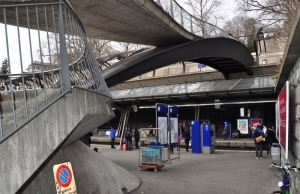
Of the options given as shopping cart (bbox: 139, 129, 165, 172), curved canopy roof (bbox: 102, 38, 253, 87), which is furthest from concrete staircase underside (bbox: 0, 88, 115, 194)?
curved canopy roof (bbox: 102, 38, 253, 87)

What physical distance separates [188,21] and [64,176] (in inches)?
718

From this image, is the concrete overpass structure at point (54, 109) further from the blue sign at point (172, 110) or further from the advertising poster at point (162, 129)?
the blue sign at point (172, 110)

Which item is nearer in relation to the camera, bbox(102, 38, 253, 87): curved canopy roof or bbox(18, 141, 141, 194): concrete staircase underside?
bbox(18, 141, 141, 194): concrete staircase underside

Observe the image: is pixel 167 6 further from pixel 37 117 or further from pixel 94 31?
pixel 37 117

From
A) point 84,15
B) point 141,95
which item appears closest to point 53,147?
point 84,15

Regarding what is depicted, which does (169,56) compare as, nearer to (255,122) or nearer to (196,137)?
(196,137)

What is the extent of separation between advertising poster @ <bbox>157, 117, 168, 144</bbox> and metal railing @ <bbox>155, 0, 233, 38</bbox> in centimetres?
599

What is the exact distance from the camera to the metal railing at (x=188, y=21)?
1884cm

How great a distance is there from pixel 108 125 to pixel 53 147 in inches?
1279

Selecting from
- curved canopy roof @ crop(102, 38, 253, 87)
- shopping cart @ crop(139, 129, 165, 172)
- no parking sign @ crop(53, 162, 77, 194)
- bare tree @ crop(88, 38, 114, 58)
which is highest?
bare tree @ crop(88, 38, 114, 58)

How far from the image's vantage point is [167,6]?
18656 mm

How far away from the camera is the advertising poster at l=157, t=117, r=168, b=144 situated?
591 inches

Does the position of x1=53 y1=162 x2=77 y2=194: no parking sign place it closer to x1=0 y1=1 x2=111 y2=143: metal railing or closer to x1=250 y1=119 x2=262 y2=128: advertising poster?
x1=0 y1=1 x2=111 y2=143: metal railing

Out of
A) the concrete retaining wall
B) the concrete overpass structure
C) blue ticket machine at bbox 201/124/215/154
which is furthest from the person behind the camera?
blue ticket machine at bbox 201/124/215/154
